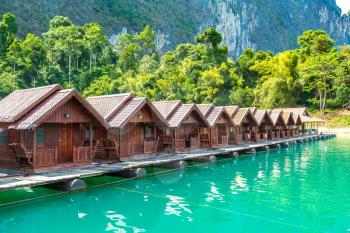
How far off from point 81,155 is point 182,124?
13.0m

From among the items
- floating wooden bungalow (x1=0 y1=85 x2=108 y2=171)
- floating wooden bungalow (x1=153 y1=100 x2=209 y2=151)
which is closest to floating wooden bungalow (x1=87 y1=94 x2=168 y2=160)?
floating wooden bungalow (x1=153 y1=100 x2=209 y2=151)

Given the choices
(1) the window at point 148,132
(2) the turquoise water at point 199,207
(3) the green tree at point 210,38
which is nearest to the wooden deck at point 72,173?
(2) the turquoise water at point 199,207

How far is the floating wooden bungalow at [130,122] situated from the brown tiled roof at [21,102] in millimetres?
4342

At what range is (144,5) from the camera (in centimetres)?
13288

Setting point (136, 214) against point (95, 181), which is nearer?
point (136, 214)

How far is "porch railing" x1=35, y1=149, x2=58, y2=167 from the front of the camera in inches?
689

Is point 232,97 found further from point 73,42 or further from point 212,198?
point 212,198

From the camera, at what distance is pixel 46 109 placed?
56.8 feet

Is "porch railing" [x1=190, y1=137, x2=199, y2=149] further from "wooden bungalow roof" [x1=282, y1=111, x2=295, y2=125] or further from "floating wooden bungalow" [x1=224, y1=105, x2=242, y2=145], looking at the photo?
"wooden bungalow roof" [x1=282, y1=111, x2=295, y2=125]

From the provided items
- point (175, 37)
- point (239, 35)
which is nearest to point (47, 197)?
point (175, 37)

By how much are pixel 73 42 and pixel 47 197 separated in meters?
57.8

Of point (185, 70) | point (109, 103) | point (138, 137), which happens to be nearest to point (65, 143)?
point (109, 103)

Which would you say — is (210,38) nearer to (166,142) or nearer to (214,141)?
(214,141)

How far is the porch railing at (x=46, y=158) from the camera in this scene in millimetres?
17500
